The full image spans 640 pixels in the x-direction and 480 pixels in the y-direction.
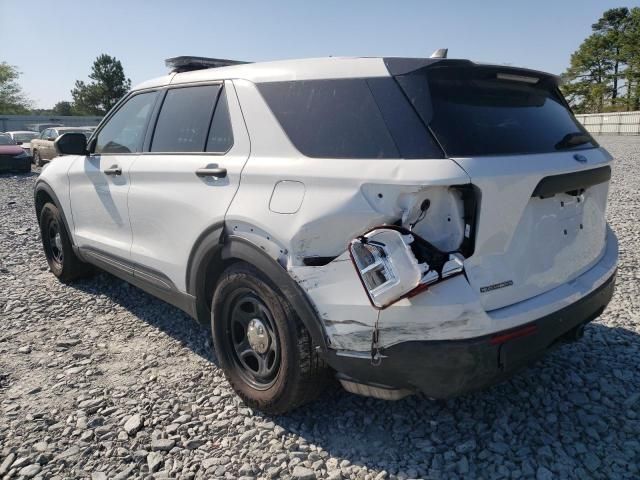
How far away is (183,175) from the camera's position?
3.05 meters

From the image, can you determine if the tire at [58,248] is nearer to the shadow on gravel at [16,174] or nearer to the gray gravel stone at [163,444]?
the gray gravel stone at [163,444]

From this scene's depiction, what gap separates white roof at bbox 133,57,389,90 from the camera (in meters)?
2.35

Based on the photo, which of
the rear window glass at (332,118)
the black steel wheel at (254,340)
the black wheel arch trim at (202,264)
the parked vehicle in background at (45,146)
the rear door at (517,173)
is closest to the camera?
the rear door at (517,173)

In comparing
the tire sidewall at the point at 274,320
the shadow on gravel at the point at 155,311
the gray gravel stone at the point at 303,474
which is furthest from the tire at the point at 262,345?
the shadow on gravel at the point at 155,311

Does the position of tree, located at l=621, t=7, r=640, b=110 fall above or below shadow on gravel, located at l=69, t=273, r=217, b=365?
above

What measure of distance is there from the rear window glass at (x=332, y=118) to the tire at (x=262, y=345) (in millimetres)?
736

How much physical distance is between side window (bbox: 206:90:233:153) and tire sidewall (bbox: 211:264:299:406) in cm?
74

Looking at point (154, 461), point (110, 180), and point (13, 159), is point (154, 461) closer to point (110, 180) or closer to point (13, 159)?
point (110, 180)

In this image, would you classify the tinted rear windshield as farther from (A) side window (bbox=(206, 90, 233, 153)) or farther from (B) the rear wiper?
(A) side window (bbox=(206, 90, 233, 153))

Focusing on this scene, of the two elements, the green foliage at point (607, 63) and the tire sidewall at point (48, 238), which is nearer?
the tire sidewall at point (48, 238)

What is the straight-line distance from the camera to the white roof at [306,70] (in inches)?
92.6

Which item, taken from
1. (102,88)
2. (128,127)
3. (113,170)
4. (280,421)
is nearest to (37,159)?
(128,127)

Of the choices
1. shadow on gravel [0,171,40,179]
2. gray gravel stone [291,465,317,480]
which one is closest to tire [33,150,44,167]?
shadow on gravel [0,171,40,179]

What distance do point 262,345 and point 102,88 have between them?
62181 millimetres
